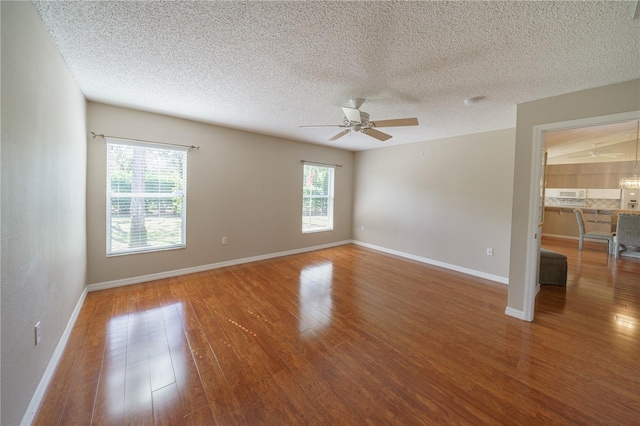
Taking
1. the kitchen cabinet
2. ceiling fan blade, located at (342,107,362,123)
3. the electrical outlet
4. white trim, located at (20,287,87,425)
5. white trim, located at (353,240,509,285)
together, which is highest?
ceiling fan blade, located at (342,107,362,123)

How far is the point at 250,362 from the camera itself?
190 centimetres

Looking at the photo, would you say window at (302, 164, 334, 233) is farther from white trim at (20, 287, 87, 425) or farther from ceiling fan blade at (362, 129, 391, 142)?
white trim at (20, 287, 87, 425)

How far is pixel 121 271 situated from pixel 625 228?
9.12m

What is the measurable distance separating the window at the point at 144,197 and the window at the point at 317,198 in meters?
2.49

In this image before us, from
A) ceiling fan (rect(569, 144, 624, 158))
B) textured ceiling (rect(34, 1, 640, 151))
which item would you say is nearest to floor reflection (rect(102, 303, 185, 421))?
textured ceiling (rect(34, 1, 640, 151))

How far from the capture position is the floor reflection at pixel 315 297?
2504mm

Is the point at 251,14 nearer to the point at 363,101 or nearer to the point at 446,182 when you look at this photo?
the point at 363,101

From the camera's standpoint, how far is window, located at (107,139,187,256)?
3.21m

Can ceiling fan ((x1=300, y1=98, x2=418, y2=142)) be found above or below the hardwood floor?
above

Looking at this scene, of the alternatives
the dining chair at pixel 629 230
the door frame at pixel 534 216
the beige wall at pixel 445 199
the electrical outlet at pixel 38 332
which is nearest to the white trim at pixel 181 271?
the electrical outlet at pixel 38 332

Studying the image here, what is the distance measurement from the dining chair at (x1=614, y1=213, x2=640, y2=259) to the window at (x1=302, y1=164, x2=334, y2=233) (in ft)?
19.7

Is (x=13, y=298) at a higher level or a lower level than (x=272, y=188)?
lower

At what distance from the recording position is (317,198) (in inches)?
224

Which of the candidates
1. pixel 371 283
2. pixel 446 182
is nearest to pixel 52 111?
pixel 371 283
